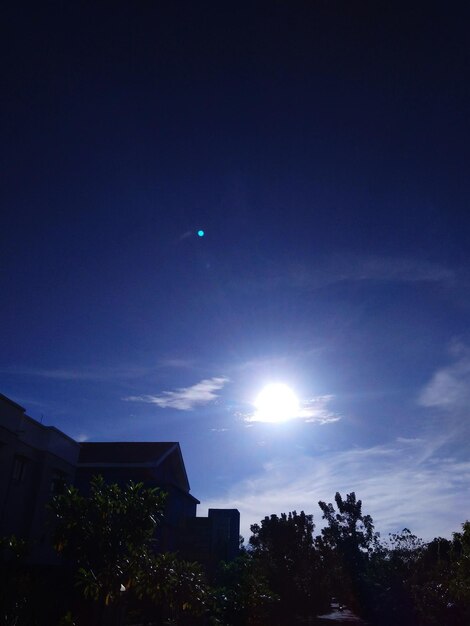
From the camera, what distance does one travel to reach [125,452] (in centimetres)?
2708

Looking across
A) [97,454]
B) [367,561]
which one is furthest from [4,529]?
[367,561]

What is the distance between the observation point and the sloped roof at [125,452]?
25.7 meters

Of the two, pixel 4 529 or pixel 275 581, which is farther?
pixel 275 581

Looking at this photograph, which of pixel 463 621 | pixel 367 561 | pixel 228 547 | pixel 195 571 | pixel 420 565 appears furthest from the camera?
pixel 367 561

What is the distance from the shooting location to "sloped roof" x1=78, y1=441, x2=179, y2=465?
25.7 m

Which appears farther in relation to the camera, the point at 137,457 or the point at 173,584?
the point at 137,457

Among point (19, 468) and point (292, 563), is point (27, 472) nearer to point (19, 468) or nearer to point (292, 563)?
point (19, 468)

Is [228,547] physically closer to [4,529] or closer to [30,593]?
[4,529]

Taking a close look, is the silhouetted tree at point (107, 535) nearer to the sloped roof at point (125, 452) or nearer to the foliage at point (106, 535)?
the foliage at point (106, 535)

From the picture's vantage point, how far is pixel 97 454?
2675 cm

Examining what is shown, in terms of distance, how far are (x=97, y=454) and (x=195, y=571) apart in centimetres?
1736

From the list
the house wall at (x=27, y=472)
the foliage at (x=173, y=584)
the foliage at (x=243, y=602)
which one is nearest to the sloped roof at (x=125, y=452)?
the house wall at (x=27, y=472)

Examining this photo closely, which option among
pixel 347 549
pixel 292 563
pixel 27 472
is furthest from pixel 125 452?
pixel 347 549

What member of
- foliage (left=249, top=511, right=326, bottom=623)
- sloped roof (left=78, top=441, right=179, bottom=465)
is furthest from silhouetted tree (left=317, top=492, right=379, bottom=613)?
sloped roof (left=78, top=441, right=179, bottom=465)
